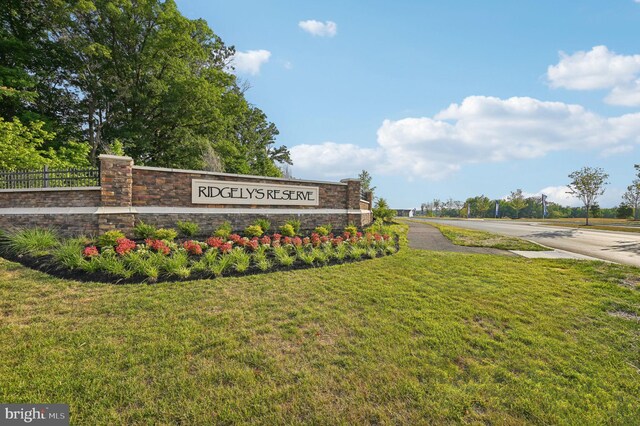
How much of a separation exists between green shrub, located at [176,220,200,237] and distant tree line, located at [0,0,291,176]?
984cm

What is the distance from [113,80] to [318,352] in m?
24.0

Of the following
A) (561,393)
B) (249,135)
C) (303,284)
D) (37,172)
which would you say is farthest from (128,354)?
(249,135)

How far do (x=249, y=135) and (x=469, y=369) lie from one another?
32364 mm

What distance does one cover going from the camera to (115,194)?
8.09 m

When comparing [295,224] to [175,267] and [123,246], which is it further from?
[123,246]

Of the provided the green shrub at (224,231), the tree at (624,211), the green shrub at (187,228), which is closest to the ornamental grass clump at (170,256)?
the green shrub at (224,231)

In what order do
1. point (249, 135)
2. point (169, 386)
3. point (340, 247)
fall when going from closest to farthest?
point (169, 386)
point (340, 247)
point (249, 135)

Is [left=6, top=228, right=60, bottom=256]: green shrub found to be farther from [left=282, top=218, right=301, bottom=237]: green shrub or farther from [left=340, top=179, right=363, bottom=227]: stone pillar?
[left=340, top=179, right=363, bottom=227]: stone pillar

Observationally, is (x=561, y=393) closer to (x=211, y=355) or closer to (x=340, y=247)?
(x=211, y=355)

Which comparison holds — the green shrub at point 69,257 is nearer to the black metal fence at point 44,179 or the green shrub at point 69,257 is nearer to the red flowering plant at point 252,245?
the black metal fence at point 44,179

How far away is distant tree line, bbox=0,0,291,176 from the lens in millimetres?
15242

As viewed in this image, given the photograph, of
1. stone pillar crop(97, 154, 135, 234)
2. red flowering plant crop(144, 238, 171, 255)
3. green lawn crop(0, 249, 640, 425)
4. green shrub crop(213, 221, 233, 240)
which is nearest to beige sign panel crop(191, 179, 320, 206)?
green shrub crop(213, 221, 233, 240)

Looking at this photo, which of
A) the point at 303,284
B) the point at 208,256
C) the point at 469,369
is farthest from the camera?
the point at 208,256

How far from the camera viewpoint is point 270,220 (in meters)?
11.1
